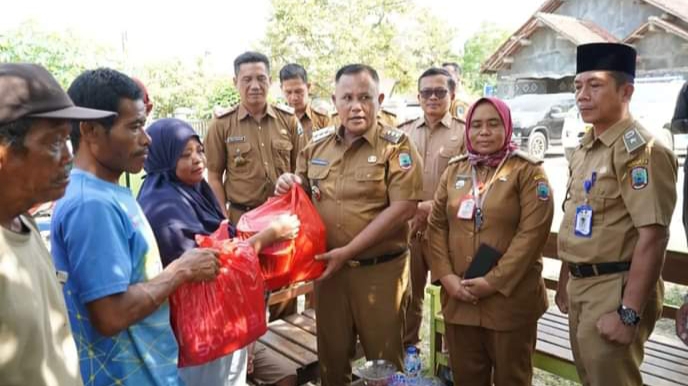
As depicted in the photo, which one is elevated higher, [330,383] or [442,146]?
[442,146]

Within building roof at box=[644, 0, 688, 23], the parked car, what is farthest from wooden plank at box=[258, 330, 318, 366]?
building roof at box=[644, 0, 688, 23]

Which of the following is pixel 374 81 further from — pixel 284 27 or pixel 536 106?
pixel 284 27

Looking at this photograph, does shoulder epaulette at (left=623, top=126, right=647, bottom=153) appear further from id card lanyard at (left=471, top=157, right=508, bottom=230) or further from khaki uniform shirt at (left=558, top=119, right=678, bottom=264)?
id card lanyard at (left=471, top=157, right=508, bottom=230)

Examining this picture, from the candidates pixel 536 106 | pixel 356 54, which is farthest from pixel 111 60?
pixel 536 106

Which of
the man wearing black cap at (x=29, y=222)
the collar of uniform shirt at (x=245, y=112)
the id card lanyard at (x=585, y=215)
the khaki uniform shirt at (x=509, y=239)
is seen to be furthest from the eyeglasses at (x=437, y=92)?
the man wearing black cap at (x=29, y=222)

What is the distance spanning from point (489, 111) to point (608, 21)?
20.6 m

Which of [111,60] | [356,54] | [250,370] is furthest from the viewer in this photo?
[356,54]

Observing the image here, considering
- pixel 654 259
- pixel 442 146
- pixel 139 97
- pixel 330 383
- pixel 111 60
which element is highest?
pixel 111 60

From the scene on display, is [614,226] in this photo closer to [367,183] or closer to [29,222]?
[367,183]

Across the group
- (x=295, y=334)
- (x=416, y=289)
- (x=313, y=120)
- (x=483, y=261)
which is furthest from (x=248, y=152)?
(x=483, y=261)

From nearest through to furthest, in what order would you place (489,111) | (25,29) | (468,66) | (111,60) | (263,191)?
(489,111) < (263,191) < (25,29) < (111,60) < (468,66)

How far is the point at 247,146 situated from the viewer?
4.10m

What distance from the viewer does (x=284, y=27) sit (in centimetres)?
1973

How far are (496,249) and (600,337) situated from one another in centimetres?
60
